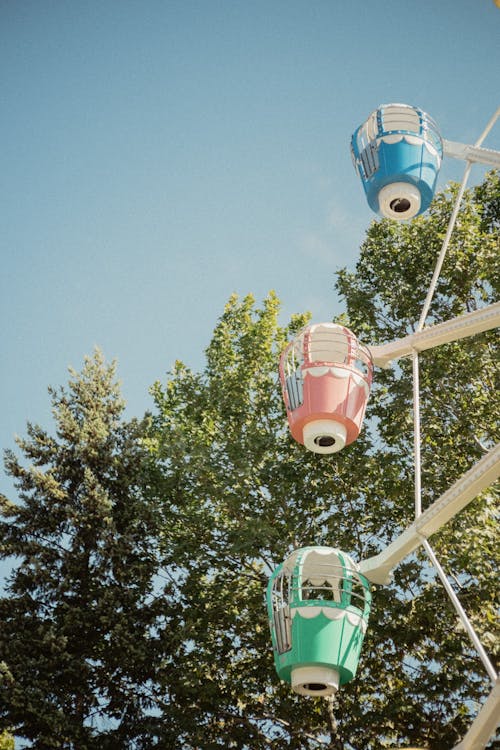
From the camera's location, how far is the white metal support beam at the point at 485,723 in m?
5.10

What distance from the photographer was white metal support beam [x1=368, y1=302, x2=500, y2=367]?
685cm

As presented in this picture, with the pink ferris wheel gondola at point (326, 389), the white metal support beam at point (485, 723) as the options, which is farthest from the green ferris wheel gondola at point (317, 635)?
the white metal support beam at point (485, 723)

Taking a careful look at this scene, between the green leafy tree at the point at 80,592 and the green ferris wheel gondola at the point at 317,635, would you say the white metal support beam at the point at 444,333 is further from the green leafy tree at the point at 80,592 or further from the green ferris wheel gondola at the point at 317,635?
the green leafy tree at the point at 80,592

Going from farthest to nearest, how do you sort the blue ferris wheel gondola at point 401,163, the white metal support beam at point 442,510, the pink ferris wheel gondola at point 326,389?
1. the blue ferris wheel gondola at point 401,163
2. the pink ferris wheel gondola at point 326,389
3. the white metal support beam at point 442,510

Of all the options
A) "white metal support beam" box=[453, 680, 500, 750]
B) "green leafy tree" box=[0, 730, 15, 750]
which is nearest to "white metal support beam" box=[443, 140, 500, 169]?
"white metal support beam" box=[453, 680, 500, 750]

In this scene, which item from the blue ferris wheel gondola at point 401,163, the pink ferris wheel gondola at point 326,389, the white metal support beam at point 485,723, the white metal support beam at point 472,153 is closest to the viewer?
the white metal support beam at point 485,723

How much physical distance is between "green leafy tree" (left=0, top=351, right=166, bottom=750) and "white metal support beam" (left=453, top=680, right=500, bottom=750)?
10.6 m

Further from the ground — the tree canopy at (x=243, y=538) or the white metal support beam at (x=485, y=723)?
the tree canopy at (x=243, y=538)

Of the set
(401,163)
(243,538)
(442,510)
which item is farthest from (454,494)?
(243,538)

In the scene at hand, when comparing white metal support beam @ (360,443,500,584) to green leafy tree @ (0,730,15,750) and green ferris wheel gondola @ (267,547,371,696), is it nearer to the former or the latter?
green ferris wheel gondola @ (267,547,371,696)

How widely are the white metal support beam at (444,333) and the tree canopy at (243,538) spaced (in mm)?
5813

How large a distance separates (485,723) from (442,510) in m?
1.60

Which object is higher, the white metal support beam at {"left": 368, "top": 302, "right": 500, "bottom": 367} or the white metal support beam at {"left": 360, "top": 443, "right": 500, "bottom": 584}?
the white metal support beam at {"left": 368, "top": 302, "right": 500, "bottom": 367}

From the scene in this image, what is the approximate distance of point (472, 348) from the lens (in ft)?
53.0
